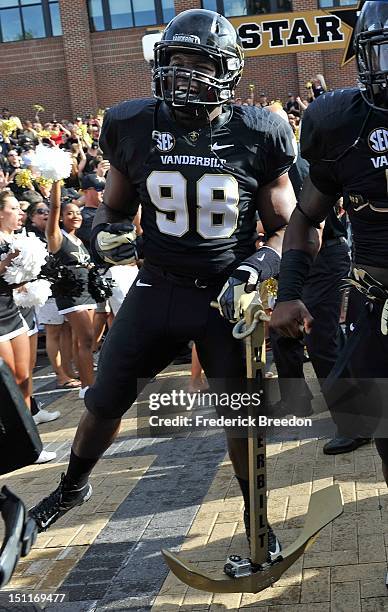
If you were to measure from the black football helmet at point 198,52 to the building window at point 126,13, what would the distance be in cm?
2614

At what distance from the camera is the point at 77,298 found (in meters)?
7.08

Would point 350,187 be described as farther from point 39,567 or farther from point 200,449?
point 200,449

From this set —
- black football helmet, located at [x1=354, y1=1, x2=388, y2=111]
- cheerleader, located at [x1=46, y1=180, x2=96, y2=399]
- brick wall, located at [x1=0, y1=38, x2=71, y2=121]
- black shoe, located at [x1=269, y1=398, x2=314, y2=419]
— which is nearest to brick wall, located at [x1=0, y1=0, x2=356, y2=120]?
brick wall, located at [x1=0, y1=38, x2=71, y2=121]

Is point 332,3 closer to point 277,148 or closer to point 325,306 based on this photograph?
point 325,306

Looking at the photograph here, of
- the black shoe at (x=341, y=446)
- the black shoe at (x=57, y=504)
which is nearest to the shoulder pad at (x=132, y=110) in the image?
the black shoe at (x=57, y=504)

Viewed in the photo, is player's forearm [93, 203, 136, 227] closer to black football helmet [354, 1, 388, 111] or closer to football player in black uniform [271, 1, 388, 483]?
football player in black uniform [271, 1, 388, 483]

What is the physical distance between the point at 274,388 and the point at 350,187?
3.44 meters

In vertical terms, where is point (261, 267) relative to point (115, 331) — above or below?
above

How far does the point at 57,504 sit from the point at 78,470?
19 cm

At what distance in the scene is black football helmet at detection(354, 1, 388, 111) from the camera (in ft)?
9.00

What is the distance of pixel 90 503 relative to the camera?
4555 millimetres

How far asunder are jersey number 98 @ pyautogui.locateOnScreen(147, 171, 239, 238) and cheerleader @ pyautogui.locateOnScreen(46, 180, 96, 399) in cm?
353

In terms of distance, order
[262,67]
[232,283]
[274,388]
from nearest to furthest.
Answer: [232,283]
[274,388]
[262,67]

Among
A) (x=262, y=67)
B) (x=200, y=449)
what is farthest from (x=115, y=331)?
(x=262, y=67)
